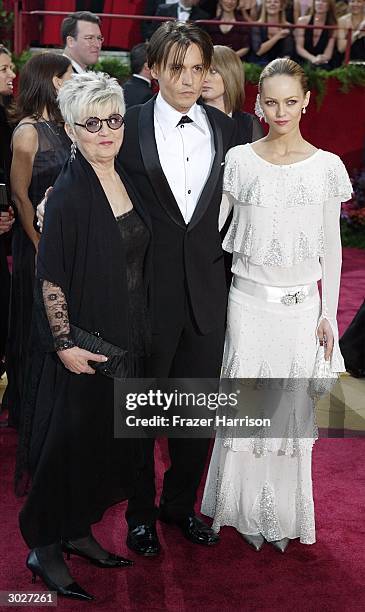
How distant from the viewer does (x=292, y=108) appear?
3.30 metres

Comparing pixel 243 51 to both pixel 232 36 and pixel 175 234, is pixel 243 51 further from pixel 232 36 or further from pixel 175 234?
pixel 175 234

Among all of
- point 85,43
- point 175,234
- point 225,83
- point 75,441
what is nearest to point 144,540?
point 75,441

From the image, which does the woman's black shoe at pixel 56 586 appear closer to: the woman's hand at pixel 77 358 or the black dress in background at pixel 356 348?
the woman's hand at pixel 77 358

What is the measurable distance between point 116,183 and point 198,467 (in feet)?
3.94

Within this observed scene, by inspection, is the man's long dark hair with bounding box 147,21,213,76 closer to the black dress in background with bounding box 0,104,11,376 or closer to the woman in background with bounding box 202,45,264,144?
the woman in background with bounding box 202,45,264,144

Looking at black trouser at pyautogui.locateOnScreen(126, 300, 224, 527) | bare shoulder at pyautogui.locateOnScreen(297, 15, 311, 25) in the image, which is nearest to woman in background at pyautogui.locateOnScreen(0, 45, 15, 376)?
black trouser at pyautogui.locateOnScreen(126, 300, 224, 527)

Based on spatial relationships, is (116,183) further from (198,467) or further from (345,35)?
(345,35)

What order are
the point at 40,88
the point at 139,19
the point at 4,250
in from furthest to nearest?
the point at 139,19 < the point at 4,250 < the point at 40,88

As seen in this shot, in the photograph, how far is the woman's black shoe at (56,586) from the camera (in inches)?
130

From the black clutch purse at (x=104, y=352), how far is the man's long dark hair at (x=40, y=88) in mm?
1607

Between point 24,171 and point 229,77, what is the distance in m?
1.06

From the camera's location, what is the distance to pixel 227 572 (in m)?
3.53

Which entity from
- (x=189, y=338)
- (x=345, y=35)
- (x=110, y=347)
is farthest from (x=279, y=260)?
(x=345, y=35)

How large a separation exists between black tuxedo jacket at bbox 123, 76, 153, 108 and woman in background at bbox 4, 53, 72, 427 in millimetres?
3046
